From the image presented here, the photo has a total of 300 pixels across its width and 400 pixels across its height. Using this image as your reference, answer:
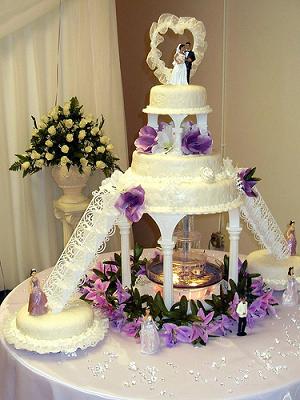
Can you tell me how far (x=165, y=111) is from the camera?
2162 mm

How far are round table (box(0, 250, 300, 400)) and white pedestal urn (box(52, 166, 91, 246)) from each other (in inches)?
51.4

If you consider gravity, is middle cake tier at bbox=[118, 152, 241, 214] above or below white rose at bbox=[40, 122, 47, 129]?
below

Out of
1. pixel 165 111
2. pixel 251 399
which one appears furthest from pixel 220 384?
pixel 165 111

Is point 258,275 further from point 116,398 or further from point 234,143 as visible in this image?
point 234,143

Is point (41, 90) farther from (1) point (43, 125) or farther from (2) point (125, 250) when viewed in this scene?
(2) point (125, 250)

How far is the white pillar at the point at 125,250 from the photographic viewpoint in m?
2.46

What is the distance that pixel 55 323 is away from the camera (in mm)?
2078

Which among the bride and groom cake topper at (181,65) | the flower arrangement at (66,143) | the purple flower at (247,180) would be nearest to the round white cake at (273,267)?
the purple flower at (247,180)

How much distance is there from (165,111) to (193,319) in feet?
2.76

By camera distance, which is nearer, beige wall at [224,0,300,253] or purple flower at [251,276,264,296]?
purple flower at [251,276,264,296]

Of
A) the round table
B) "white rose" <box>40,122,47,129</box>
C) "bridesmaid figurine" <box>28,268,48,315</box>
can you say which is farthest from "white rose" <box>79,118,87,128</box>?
the round table

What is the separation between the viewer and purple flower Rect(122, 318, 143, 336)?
7.23 ft

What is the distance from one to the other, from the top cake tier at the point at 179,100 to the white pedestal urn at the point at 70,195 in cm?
121

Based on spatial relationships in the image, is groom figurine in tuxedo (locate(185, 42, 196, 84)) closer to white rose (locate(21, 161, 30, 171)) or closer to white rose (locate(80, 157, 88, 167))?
white rose (locate(80, 157, 88, 167))
